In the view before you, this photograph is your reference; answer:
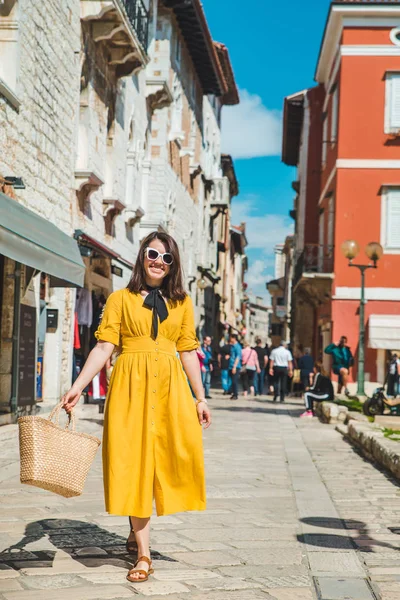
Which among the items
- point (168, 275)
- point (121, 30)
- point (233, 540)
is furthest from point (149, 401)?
point (121, 30)

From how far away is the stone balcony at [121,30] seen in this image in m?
17.1

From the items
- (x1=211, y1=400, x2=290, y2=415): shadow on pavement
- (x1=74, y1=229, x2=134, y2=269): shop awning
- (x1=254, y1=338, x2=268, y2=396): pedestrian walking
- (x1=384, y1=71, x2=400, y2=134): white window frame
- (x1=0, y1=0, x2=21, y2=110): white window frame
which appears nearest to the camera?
(x1=0, y1=0, x2=21, y2=110): white window frame

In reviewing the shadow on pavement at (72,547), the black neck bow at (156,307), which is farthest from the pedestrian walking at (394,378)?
the black neck bow at (156,307)

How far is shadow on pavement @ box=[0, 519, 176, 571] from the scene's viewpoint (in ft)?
17.0

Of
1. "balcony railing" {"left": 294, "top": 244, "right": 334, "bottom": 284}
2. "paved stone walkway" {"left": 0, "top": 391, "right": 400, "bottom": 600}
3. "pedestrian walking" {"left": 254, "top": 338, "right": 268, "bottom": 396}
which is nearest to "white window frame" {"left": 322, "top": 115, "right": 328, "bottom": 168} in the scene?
"balcony railing" {"left": 294, "top": 244, "right": 334, "bottom": 284}

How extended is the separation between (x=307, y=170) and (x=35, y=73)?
73.6ft

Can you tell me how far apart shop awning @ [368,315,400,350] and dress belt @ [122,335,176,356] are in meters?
21.1

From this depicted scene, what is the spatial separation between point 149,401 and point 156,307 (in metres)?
0.53

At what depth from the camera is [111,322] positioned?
5.16 meters

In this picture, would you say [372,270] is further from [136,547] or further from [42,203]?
[136,547]

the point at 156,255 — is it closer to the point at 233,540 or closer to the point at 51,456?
the point at 51,456

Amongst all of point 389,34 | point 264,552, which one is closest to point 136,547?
point 264,552

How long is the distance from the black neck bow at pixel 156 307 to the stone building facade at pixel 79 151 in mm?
4560

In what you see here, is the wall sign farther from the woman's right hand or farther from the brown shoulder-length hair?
the woman's right hand
